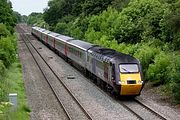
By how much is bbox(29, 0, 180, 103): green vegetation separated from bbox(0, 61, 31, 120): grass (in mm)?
8292

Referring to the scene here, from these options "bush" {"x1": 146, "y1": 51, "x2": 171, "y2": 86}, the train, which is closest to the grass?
the train

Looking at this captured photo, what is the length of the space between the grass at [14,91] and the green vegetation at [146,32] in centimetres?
829

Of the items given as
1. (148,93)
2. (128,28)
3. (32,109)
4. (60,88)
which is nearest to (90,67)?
(60,88)

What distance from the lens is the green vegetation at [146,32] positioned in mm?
28094

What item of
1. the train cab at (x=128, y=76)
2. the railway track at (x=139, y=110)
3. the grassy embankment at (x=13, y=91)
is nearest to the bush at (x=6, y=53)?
the grassy embankment at (x=13, y=91)

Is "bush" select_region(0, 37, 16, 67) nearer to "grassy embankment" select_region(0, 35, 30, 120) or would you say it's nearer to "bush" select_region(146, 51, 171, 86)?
"grassy embankment" select_region(0, 35, 30, 120)

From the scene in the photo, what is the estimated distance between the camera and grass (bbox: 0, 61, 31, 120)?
19.8 m

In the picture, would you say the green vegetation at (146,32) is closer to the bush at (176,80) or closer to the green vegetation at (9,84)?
the bush at (176,80)

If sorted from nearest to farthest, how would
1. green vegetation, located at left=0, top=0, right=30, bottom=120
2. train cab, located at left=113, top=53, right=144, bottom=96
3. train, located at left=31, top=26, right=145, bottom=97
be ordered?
green vegetation, located at left=0, top=0, right=30, bottom=120 < train cab, located at left=113, top=53, right=144, bottom=96 < train, located at left=31, top=26, right=145, bottom=97

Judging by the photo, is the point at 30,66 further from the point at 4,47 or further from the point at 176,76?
the point at 176,76

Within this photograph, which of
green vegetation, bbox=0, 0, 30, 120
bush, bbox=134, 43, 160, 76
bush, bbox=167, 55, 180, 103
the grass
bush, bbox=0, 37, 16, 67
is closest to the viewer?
the grass

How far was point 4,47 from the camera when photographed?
40.4 m

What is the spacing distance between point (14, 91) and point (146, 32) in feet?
54.1

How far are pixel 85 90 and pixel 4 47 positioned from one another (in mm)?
14295
